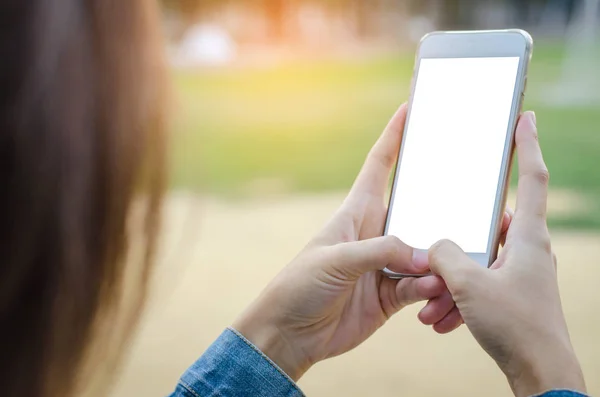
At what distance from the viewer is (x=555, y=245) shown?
224cm

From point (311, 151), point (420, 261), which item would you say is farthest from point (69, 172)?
point (311, 151)

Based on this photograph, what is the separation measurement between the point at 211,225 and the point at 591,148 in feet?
8.18

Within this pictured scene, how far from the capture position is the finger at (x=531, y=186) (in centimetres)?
55

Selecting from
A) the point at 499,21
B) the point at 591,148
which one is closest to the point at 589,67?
the point at 591,148

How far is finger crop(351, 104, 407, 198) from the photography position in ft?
2.28

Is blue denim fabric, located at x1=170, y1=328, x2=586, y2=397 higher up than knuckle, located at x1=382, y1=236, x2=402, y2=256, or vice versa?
knuckle, located at x1=382, y1=236, x2=402, y2=256

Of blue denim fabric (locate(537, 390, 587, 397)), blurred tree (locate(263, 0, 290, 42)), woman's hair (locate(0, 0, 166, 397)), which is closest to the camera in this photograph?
woman's hair (locate(0, 0, 166, 397))

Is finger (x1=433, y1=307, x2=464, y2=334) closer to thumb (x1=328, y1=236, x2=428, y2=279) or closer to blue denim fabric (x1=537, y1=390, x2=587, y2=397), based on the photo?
thumb (x1=328, y1=236, x2=428, y2=279)

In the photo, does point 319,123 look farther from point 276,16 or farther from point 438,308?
point 438,308

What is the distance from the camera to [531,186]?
1.82ft

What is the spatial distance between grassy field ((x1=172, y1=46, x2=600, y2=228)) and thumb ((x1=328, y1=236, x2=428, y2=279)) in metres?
2.10

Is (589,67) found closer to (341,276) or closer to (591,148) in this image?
(591,148)

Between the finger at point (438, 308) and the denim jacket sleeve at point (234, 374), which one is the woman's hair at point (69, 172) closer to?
the denim jacket sleeve at point (234, 374)

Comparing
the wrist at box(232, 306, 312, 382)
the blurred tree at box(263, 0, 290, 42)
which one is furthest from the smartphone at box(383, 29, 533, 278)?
the blurred tree at box(263, 0, 290, 42)
